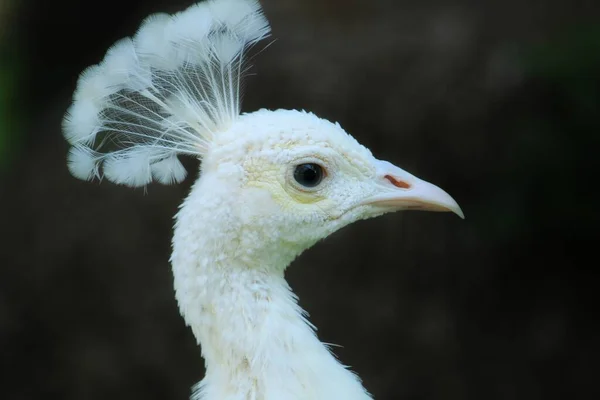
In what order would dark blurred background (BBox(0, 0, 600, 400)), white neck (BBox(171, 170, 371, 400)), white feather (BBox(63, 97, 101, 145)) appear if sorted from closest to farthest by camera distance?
white neck (BBox(171, 170, 371, 400)) → white feather (BBox(63, 97, 101, 145)) → dark blurred background (BBox(0, 0, 600, 400))

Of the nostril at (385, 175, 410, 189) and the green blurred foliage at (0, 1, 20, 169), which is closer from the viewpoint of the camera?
the nostril at (385, 175, 410, 189)

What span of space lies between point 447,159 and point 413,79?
452mm

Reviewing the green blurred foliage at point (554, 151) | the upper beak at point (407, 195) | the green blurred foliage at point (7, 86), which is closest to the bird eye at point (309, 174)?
the upper beak at point (407, 195)

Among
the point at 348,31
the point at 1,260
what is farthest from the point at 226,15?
the point at 1,260

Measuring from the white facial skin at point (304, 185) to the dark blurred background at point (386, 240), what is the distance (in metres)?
2.11

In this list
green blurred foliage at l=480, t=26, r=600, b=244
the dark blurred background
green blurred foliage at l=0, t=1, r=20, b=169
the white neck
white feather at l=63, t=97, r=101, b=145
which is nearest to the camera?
the white neck

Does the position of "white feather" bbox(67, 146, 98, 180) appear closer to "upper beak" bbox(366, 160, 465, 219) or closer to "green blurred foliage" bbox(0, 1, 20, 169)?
"upper beak" bbox(366, 160, 465, 219)

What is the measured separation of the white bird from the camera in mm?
1800

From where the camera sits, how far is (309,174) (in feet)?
6.08

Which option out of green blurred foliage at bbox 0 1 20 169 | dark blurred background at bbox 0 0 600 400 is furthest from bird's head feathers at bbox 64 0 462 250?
green blurred foliage at bbox 0 1 20 169

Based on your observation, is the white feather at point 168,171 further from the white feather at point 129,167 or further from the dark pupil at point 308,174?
the dark pupil at point 308,174

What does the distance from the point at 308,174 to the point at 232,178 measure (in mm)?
173

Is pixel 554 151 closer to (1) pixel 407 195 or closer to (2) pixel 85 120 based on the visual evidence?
(1) pixel 407 195

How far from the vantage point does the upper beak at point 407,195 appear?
6.18 ft
